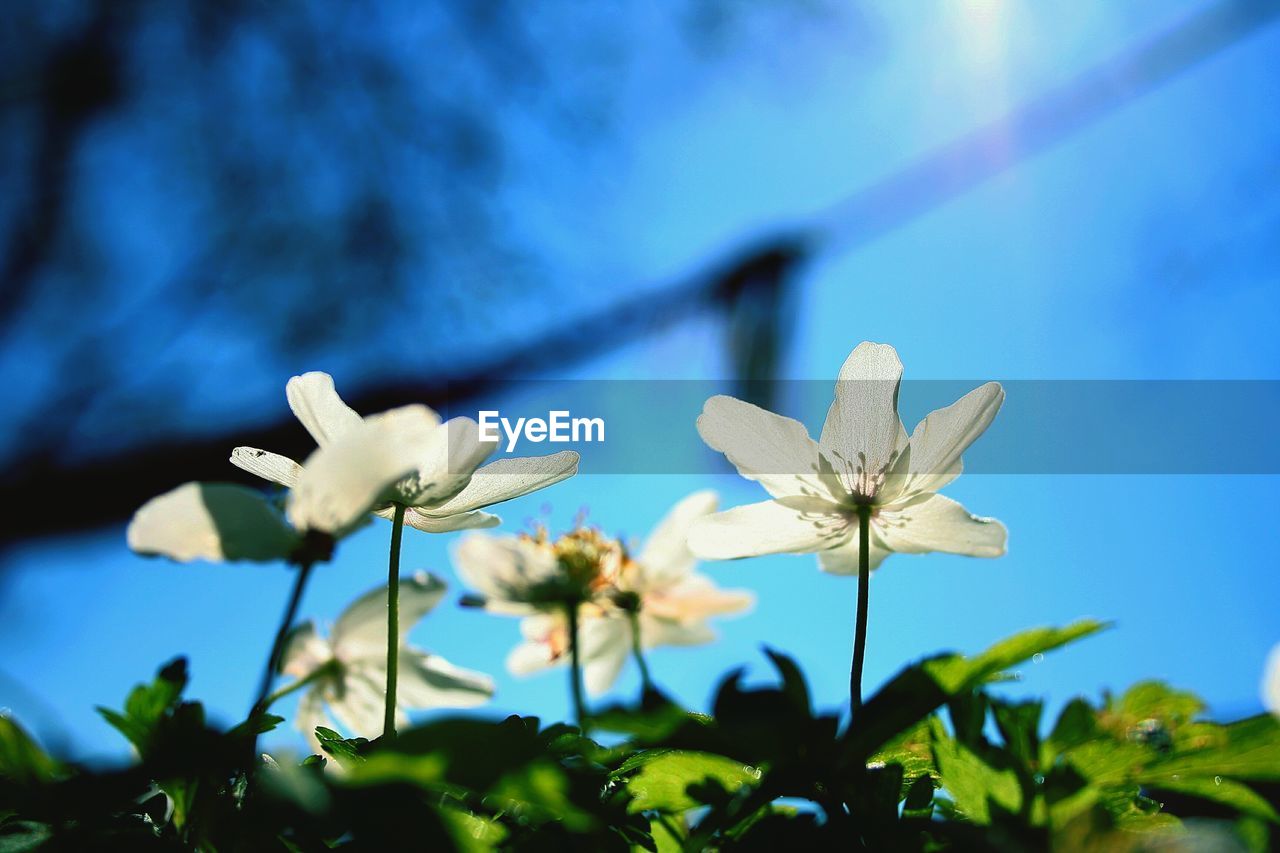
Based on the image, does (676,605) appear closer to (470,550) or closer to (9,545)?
(470,550)

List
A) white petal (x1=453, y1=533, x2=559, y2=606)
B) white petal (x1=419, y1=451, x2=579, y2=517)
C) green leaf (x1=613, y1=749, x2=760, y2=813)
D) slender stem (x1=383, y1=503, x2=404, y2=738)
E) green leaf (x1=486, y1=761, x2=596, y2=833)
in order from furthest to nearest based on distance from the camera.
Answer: white petal (x1=453, y1=533, x2=559, y2=606), white petal (x1=419, y1=451, x2=579, y2=517), slender stem (x1=383, y1=503, x2=404, y2=738), green leaf (x1=613, y1=749, x2=760, y2=813), green leaf (x1=486, y1=761, x2=596, y2=833)

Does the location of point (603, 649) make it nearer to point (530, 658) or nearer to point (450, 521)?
point (530, 658)

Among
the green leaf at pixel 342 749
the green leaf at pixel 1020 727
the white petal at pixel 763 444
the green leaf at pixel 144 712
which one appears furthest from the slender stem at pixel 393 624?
the green leaf at pixel 1020 727

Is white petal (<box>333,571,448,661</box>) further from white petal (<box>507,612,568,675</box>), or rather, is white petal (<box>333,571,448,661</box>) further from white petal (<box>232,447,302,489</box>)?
white petal (<box>507,612,568,675</box>)

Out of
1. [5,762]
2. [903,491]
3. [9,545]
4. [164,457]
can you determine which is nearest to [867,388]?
[903,491]

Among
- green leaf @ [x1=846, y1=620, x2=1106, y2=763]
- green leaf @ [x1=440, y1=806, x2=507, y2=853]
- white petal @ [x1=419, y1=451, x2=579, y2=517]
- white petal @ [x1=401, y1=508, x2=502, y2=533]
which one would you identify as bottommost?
green leaf @ [x1=440, y1=806, x2=507, y2=853]

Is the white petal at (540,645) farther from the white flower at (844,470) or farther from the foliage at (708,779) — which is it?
the foliage at (708,779)

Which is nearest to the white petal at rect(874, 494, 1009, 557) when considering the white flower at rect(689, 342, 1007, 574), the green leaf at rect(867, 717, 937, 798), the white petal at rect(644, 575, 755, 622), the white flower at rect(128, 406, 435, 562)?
the white flower at rect(689, 342, 1007, 574)
